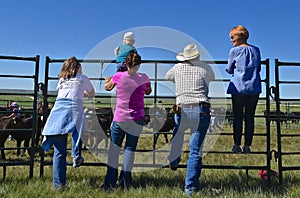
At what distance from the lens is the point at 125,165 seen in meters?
4.46

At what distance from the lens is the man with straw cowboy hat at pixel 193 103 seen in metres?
4.21

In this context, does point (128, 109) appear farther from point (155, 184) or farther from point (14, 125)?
point (14, 125)

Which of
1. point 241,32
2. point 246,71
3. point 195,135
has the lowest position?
point 195,135

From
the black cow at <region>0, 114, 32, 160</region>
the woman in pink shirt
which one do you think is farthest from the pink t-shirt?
the black cow at <region>0, 114, 32, 160</region>

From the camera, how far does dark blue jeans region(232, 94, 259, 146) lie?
4617mm

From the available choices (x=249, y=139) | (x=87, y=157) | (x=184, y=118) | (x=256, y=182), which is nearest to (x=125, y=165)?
(x=184, y=118)

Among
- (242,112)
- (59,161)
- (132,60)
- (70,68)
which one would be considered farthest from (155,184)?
(70,68)

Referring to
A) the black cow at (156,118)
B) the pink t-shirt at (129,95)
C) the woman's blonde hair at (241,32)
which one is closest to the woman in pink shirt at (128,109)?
the pink t-shirt at (129,95)

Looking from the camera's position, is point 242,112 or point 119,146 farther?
point 242,112

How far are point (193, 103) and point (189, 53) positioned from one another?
0.65m

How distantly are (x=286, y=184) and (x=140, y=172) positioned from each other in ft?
7.38

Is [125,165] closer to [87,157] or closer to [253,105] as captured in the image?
[253,105]

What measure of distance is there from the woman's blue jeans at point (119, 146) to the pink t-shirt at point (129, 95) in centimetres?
10

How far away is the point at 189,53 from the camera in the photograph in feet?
14.3
